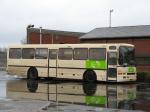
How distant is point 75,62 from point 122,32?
10261 mm

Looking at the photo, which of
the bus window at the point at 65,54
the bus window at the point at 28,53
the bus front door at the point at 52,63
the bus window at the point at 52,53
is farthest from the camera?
the bus window at the point at 28,53

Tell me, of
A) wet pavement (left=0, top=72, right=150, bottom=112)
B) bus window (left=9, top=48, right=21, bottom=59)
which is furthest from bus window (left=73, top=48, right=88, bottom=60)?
wet pavement (left=0, top=72, right=150, bottom=112)

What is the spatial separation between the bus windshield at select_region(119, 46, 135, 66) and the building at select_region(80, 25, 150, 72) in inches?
217

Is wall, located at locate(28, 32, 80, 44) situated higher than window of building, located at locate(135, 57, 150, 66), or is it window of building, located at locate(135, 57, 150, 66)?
wall, located at locate(28, 32, 80, 44)

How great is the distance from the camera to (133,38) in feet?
136

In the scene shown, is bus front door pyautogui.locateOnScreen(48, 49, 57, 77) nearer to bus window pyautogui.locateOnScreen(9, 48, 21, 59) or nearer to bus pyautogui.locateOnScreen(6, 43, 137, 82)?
bus pyautogui.locateOnScreen(6, 43, 137, 82)

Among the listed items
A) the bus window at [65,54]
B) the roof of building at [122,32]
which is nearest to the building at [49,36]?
the roof of building at [122,32]

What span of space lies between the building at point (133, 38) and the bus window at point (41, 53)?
7.93 m

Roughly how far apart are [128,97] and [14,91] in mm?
6491

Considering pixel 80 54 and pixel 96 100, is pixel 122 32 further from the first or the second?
pixel 96 100

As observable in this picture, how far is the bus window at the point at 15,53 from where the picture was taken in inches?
1516

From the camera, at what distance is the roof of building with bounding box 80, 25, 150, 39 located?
4162 centimetres

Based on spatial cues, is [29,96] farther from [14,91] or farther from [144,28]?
[144,28]

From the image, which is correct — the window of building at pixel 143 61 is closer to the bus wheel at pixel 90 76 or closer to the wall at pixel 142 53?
the wall at pixel 142 53
